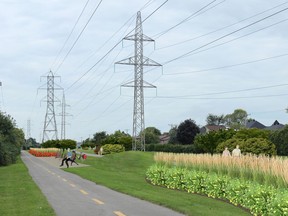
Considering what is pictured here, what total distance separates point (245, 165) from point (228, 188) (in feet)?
10.8

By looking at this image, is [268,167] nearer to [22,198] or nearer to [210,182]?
[210,182]

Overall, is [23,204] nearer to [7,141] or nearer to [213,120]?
[7,141]

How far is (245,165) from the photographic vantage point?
18.9 meters

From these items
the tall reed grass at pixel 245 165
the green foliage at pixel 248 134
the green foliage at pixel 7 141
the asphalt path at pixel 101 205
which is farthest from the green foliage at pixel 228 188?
the green foliage at pixel 7 141

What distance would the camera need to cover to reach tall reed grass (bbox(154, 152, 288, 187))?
15.2 meters

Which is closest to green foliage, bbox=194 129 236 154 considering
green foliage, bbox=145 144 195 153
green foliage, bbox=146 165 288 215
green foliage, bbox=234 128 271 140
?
green foliage, bbox=234 128 271 140

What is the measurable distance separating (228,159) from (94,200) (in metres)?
7.42

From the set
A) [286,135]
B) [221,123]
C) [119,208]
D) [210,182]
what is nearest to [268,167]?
[210,182]

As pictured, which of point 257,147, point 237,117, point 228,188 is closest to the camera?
point 228,188

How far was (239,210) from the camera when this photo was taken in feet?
45.1

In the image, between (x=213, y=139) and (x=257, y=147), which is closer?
(x=257, y=147)

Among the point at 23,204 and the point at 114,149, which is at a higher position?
the point at 114,149

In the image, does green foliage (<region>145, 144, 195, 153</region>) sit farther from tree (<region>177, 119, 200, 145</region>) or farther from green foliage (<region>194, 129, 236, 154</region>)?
green foliage (<region>194, 129, 236, 154</region>)

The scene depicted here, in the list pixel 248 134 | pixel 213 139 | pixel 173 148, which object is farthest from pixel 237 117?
pixel 248 134
